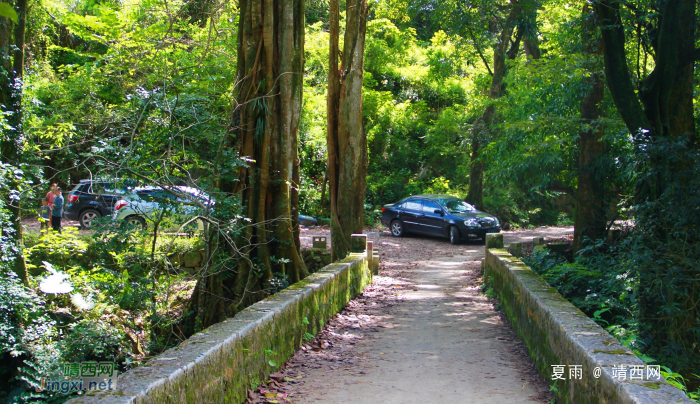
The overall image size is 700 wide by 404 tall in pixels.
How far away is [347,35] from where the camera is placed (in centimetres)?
1206

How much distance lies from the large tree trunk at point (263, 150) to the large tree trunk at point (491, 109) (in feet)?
39.4

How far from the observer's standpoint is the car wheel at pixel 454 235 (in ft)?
60.7

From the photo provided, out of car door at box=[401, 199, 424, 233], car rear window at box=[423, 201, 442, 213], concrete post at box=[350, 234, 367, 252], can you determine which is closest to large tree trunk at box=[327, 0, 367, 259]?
concrete post at box=[350, 234, 367, 252]

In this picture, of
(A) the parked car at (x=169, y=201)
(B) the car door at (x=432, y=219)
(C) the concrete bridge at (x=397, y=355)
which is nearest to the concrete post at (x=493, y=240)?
(C) the concrete bridge at (x=397, y=355)

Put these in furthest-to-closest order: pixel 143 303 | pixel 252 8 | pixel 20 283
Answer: pixel 20 283
pixel 252 8
pixel 143 303

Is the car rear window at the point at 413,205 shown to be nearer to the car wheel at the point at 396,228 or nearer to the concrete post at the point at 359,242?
the car wheel at the point at 396,228

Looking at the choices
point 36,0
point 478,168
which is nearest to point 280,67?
point 36,0

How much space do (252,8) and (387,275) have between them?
6709 mm

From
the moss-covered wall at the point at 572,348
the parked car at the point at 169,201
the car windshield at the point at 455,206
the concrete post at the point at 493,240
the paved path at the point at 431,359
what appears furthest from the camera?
the car windshield at the point at 455,206

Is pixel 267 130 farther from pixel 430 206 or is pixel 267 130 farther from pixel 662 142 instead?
pixel 430 206

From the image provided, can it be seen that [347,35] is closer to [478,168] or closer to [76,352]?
[76,352]

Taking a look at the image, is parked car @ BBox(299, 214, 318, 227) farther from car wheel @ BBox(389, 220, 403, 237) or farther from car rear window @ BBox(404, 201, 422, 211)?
car rear window @ BBox(404, 201, 422, 211)

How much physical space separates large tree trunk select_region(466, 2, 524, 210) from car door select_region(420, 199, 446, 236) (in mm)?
2642

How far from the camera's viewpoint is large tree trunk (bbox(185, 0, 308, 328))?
29.6 feet
